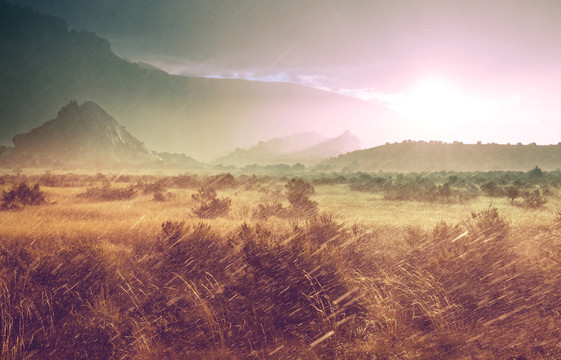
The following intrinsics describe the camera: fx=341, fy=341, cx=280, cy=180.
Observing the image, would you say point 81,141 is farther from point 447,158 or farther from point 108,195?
point 108,195

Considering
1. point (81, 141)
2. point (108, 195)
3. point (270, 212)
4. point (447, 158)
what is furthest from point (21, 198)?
point (81, 141)

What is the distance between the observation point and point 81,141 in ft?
554

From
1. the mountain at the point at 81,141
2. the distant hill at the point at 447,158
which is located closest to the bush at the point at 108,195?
the distant hill at the point at 447,158

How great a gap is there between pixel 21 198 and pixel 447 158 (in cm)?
11159

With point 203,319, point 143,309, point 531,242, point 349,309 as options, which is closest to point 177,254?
point 143,309

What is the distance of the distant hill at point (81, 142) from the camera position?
161 metres

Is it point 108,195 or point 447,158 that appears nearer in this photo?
point 108,195

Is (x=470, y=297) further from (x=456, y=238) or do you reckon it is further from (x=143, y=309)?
(x=143, y=309)

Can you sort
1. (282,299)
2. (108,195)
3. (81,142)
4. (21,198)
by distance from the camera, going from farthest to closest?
(81,142)
(108,195)
(21,198)
(282,299)

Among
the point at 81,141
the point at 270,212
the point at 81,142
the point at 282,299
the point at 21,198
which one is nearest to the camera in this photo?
the point at 282,299

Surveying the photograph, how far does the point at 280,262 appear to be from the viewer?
21.0ft

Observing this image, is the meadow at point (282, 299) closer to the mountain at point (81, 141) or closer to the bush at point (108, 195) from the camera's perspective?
the bush at point (108, 195)

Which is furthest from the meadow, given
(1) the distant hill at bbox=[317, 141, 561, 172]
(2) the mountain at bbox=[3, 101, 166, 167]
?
(2) the mountain at bbox=[3, 101, 166, 167]

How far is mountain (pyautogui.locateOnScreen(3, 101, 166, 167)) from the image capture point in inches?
6339
